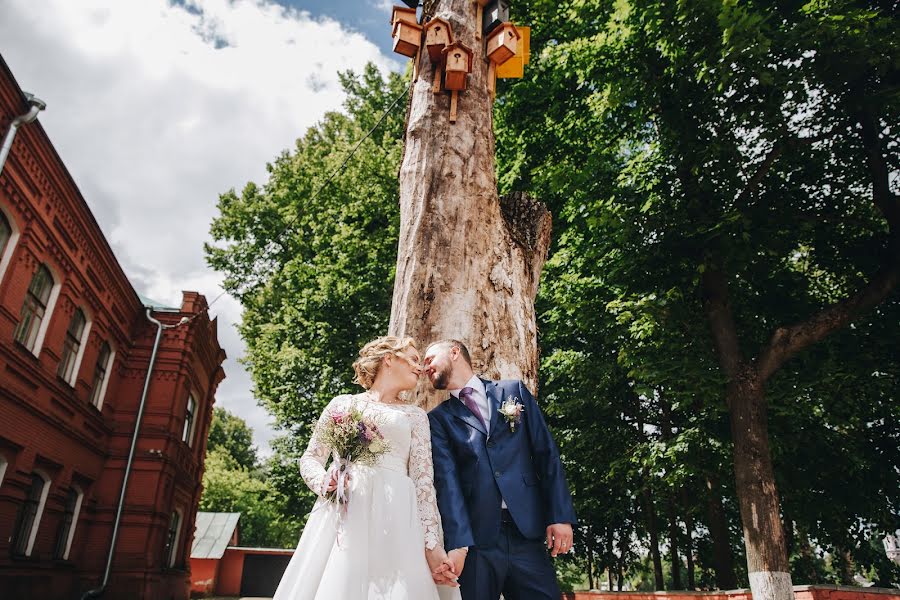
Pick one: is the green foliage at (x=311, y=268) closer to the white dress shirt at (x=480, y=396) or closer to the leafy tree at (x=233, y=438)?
the white dress shirt at (x=480, y=396)

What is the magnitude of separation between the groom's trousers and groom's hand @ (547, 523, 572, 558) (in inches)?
4.6

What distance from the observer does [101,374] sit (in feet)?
49.6

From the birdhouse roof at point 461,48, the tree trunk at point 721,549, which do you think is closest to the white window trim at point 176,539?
the tree trunk at point 721,549

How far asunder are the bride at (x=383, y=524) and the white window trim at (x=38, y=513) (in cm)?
1226

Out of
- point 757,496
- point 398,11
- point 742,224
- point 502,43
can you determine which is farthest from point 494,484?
point 742,224

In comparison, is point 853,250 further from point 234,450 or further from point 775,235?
point 234,450

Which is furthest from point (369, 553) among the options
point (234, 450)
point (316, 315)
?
point (234, 450)

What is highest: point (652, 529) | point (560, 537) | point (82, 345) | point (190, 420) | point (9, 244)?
point (9, 244)

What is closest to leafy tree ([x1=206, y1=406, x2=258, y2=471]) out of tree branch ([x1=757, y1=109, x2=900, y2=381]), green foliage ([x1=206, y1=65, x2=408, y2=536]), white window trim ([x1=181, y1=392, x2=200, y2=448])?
white window trim ([x1=181, y1=392, x2=200, y2=448])

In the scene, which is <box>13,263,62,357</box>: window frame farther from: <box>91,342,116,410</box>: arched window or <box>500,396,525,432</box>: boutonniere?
<box>500,396,525,432</box>: boutonniere

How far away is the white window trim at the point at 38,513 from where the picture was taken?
1184cm

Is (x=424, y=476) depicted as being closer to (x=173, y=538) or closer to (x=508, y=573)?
(x=508, y=573)

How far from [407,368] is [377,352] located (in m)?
0.20

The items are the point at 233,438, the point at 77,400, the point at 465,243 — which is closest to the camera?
the point at 465,243
